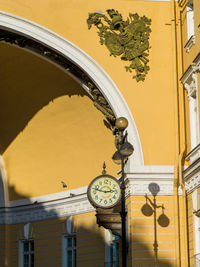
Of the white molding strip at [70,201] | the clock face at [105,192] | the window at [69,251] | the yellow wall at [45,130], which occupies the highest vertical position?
the yellow wall at [45,130]

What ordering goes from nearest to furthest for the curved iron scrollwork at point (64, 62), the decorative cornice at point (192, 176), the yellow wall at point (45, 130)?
the decorative cornice at point (192, 176)
the curved iron scrollwork at point (64, 62)
the yellow wall at point (45, 130)

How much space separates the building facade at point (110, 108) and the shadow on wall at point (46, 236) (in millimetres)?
44

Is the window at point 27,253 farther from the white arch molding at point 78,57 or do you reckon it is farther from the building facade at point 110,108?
the white arch molding at point 78,57

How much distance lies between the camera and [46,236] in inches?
923

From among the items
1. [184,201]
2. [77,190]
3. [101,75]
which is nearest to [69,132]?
[77,190]

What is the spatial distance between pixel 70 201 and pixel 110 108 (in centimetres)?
410

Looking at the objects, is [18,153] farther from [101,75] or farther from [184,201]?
[184,201]

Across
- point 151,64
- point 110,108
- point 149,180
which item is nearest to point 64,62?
point 110,108

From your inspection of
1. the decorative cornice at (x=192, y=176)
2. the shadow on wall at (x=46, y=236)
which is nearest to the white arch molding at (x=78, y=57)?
the decorative cornice at (x=192, y=176)

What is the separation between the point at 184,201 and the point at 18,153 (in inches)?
285

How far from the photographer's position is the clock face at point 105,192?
16.6 m

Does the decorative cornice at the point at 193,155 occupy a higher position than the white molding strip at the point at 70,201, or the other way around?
the decorative cornice at the point at 193,155

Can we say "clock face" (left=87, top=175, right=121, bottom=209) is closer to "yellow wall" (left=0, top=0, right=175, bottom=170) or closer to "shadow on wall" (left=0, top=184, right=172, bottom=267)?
"yellow wall" (left=0, top=0, right=175, bottom=170)

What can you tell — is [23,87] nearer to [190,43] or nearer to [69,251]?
[69,251]
